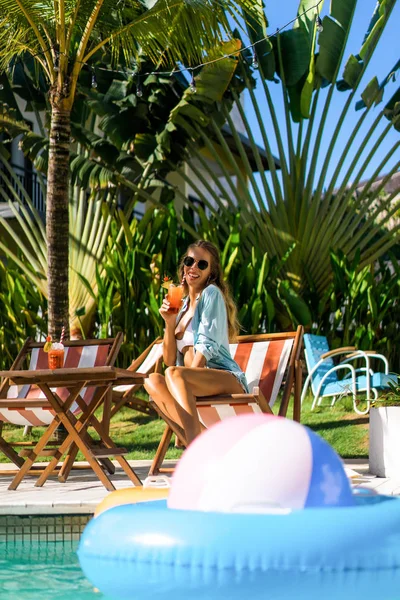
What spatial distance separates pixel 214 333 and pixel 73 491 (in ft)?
4.15

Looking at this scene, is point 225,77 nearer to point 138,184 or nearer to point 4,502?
point 138,184

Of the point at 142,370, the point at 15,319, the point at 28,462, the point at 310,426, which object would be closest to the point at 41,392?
the point at 142,370

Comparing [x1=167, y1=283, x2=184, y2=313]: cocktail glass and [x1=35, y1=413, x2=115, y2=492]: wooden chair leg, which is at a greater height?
[x1=167, y1=283, x2=184, y2=313]: cocktail glass

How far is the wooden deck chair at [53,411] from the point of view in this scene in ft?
17.2

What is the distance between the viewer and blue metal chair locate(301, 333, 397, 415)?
7.83 meters

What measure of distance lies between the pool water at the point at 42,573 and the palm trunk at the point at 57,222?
3998 mm

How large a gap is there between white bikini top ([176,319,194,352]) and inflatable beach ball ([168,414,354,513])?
2535 millimetres

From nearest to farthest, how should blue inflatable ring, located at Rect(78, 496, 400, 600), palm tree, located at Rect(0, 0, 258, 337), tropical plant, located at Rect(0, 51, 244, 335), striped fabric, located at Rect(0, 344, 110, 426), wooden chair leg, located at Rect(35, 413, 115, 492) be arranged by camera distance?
blue inflatable ring, located at Rect(78, 496, 400, 600), wooden chair leg, located at Rect(35, 413, 115, 492), striped fabric, located at Rect(0, 344, 110, 426), palm tree, located at Rect(0, 0, 258, 337), tropical plant, located at Rect(0, 51, 244, 335)

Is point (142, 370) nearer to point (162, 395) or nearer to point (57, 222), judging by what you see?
point (57, 222)

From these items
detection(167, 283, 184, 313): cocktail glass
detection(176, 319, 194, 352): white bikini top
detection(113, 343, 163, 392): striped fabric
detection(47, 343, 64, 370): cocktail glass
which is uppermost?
detection(167, 283, 184, 313): cocktail glass

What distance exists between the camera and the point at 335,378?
8852 mm

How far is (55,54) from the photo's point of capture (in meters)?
7.82

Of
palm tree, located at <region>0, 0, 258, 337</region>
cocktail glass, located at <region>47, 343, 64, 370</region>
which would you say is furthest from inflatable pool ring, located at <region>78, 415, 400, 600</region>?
palm tree, located at <region>0, 0, 258, 337</region>

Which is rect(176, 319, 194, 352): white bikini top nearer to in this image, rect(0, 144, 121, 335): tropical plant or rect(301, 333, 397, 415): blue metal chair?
rect(301, 333, 397, 415): blue metal chair
